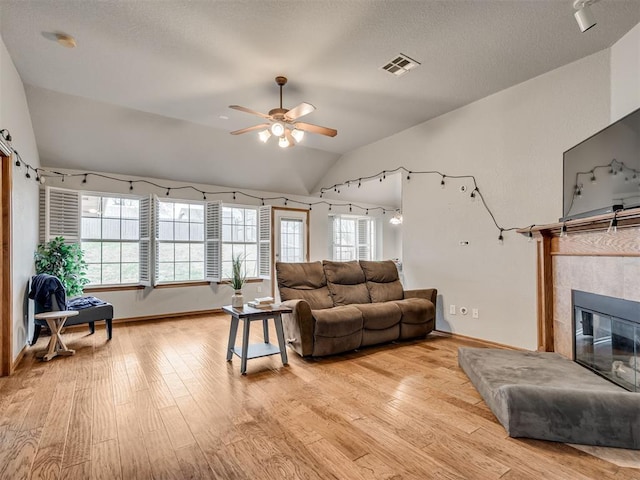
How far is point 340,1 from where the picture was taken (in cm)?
240

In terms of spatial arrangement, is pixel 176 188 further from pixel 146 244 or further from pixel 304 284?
pixel 304 284

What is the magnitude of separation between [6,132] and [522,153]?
5.04 meters

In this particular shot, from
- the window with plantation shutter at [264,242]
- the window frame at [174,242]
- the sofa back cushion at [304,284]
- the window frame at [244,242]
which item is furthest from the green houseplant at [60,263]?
the window with plantation shutter at [264,242]

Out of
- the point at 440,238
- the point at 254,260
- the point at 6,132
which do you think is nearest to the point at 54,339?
the point at 6,132

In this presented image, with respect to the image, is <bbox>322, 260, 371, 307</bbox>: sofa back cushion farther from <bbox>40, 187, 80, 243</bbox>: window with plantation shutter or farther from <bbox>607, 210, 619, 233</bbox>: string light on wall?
<bbox>40, 187, 80, 243</bbox>: window with plantation shutter

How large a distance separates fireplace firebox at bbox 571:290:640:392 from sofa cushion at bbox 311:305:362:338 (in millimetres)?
1939

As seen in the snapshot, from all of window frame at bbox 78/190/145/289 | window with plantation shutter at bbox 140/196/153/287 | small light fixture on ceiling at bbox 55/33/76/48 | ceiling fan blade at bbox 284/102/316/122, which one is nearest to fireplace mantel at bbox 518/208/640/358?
ceiling fan blade at bbox 284/102/316/122

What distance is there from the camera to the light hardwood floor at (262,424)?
1.74m

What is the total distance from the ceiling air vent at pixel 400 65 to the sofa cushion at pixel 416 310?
257cm

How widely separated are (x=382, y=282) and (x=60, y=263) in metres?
4.21

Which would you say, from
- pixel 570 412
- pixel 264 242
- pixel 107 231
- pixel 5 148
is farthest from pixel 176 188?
pixel 570 412

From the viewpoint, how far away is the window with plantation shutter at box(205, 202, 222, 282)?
602cm

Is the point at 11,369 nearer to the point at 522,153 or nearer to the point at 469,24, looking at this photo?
the point at 469,24

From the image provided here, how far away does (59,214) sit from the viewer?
15.6 ft
